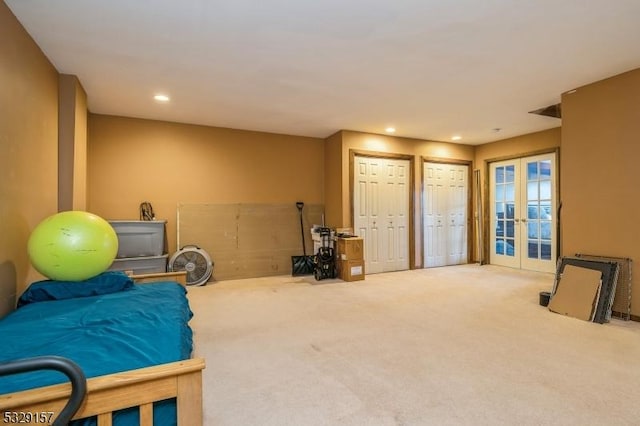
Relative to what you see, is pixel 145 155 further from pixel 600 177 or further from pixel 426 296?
pixel 600 177

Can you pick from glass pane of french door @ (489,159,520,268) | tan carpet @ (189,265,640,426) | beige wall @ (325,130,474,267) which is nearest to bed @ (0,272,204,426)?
tan carpet @ (189,265,640,426)

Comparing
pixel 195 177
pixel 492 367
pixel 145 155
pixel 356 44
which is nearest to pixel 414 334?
pixel 492 367

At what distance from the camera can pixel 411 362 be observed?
7.60ft

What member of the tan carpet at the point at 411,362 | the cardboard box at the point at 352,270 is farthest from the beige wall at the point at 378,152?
the tan carpet at the point at 411,362

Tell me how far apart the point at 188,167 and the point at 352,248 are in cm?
292

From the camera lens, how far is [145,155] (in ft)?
15.9

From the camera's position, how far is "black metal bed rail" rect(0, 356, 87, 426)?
861 mm

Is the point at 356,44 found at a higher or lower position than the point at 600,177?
higher

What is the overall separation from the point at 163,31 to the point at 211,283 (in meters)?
3.60

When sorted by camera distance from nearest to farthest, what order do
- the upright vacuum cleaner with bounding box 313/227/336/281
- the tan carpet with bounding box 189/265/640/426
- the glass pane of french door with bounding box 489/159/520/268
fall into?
the tan carpet with bounding box 189/265/640/426, the upright vacuum cleaner with bounding box 313/227/336/281, the glass pane of french door with bounding box 489/159/520/268

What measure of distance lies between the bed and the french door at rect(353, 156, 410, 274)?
4.02 m

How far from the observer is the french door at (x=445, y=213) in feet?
20.8

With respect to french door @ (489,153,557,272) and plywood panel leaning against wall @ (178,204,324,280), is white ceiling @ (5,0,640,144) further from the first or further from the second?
french door @ (489,153,557,272)

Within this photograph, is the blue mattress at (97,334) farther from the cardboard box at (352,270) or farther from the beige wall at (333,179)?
the beige wall at (333,179)
